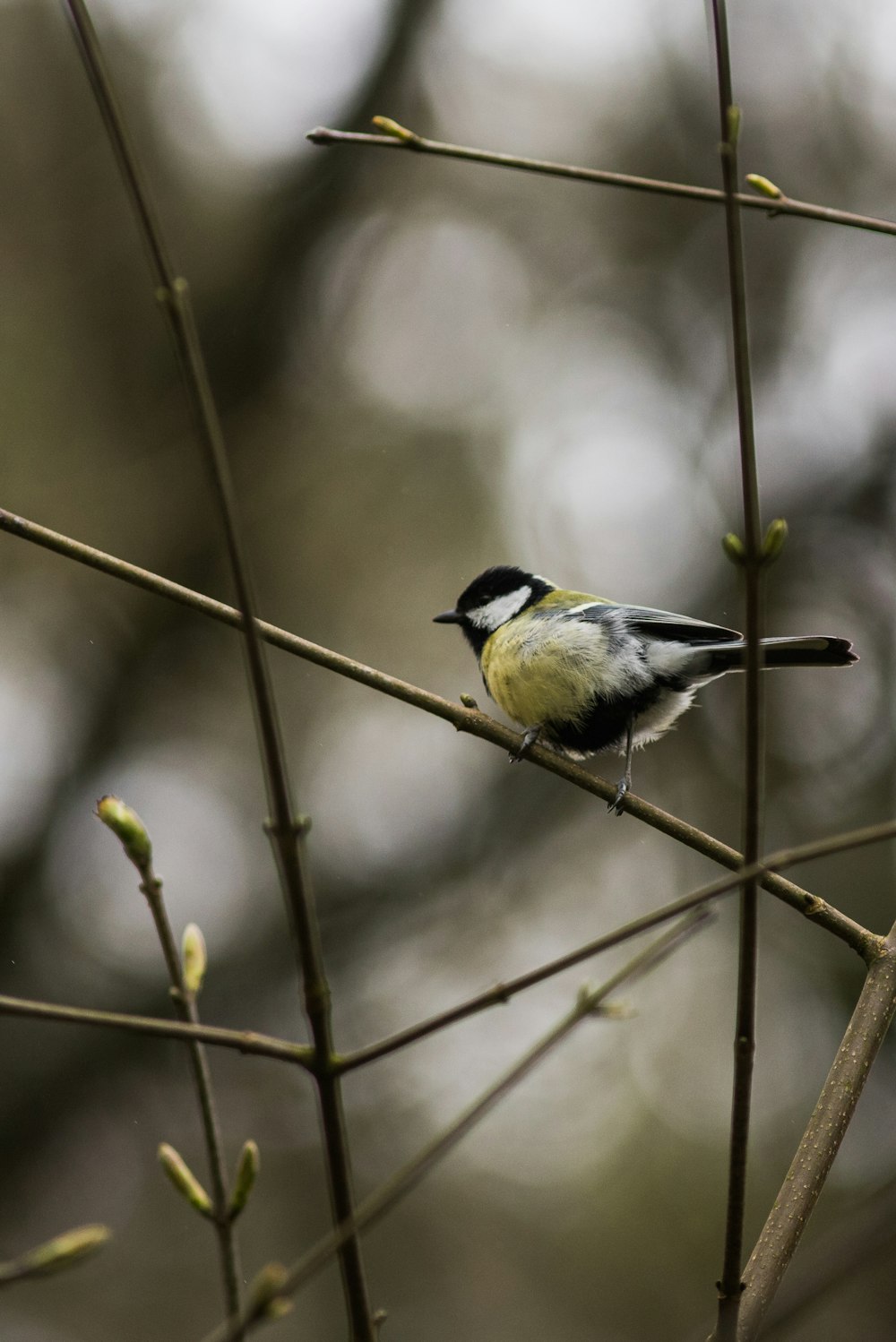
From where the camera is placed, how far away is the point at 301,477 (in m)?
5.94

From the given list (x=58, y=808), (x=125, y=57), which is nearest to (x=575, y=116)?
(x=125, y=57)

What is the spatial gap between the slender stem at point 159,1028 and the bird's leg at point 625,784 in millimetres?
1205

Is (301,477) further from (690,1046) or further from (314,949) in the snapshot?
(314,949)

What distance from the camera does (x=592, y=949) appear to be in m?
0.93

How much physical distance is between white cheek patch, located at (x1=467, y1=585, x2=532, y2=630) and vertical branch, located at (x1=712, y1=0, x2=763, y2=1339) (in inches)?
105

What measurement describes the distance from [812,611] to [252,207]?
361cm

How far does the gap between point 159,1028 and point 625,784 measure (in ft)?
6.72

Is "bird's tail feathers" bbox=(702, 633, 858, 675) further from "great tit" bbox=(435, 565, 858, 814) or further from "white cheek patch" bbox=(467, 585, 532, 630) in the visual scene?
"white cheek patch" bbox=(467, 585, 532, 630)

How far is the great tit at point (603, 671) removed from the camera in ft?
10.2

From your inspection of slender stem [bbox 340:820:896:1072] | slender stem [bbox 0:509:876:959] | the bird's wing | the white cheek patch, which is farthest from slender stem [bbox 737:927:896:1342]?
the white cheek patch

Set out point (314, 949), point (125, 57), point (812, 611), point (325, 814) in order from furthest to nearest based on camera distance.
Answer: point (812, 611), point (325, 814), point (125, 57), point (314, 949)

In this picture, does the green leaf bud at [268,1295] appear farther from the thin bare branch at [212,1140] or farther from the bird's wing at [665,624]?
the bird's wing at [665,624]

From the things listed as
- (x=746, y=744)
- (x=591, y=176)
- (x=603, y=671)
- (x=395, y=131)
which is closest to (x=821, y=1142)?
(x=746, y=744)

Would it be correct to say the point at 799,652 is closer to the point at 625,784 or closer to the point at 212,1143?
the point at 625,784
